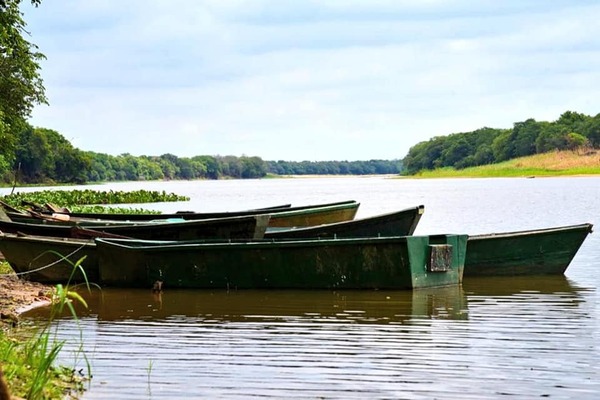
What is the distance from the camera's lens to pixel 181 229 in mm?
A: 17531

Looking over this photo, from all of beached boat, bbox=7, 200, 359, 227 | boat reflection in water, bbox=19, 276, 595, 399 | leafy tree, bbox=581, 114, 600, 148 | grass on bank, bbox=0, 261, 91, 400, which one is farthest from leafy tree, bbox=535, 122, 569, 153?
grass on bank, bbox=0, 261, 91, 400

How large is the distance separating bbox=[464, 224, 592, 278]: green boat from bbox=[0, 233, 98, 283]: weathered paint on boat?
21.1 ft

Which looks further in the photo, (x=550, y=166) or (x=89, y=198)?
(x=550, y=166)

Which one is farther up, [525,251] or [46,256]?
[46,256]

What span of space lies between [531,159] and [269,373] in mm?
105830

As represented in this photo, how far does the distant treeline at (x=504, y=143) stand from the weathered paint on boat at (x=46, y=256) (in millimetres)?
98347

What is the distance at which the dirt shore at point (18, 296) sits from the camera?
11.7 meters

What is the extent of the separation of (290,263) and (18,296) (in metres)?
4.08

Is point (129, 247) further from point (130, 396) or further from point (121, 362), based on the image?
point (130, 396)

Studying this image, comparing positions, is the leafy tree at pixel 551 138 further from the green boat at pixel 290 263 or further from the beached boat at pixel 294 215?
the green boat at pixel 290 263

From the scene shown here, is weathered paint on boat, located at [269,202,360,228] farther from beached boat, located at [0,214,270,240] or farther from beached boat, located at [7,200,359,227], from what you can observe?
beached boat, located at [0,214,270,240]

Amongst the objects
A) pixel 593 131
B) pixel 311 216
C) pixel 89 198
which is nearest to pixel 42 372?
pixel 311 216

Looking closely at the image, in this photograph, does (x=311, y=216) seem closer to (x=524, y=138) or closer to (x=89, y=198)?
(x=89, y=198)

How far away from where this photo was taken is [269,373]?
28.5 feet
